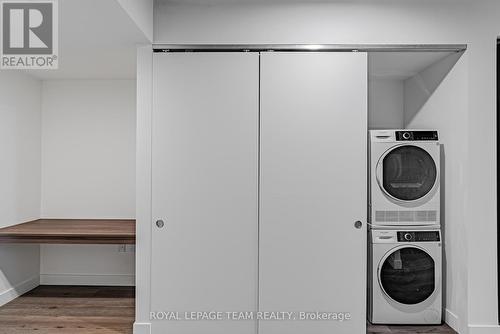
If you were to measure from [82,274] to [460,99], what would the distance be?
3901 mm

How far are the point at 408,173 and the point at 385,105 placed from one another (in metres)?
1.04

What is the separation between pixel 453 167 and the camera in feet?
11.5

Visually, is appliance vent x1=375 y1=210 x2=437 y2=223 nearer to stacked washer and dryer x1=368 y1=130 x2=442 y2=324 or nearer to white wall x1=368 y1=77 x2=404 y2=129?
stacked washer and dryer x1=368 y1=130 x2=442 y2=324

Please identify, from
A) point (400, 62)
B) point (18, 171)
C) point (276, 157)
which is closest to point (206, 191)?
point (276, 157)

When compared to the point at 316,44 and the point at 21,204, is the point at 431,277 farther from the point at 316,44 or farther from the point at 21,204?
the point at 21,204

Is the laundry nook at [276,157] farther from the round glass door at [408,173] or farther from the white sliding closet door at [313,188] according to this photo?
the round glass door at [408,173]

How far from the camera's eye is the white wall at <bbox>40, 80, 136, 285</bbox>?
4617 millimetres

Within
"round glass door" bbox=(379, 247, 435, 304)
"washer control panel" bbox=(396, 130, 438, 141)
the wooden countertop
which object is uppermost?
"washer control panel" bbox=(396, 130, 438, 141)

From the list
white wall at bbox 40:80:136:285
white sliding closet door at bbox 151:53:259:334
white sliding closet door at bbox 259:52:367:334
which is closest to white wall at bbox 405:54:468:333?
white sliding closet door at bbox 259:52:367:334

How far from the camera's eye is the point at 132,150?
182 inches

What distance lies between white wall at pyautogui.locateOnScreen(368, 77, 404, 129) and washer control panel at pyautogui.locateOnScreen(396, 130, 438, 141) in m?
0.81

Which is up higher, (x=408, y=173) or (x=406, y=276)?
(x=408, y=173)

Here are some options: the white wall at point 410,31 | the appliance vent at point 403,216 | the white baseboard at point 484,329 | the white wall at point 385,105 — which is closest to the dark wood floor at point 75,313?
the white baseboard at point 484,329

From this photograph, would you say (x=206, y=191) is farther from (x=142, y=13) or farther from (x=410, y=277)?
(x=410, y=277)
